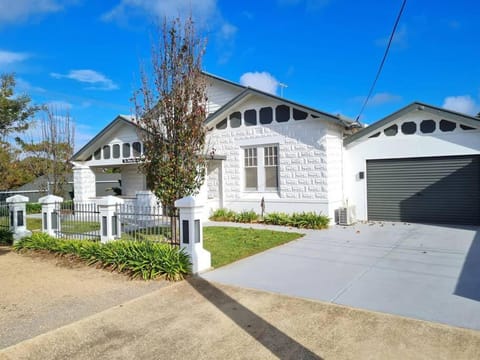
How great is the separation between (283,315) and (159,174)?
17.3 feet

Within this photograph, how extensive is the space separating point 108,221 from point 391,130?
10100mm

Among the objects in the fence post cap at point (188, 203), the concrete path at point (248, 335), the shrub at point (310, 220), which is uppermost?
the fence post cap at point (188, 203)

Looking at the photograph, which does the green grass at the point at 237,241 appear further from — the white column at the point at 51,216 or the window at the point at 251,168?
the white column at the point at 51,216

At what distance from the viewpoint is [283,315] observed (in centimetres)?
500

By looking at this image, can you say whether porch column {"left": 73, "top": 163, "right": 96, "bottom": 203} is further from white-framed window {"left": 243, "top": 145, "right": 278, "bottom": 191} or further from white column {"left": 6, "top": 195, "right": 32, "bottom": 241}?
white-framed window {"left": 243, "top": 145, "right": 278, "bottom": 191}

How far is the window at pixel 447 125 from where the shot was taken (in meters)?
12.1

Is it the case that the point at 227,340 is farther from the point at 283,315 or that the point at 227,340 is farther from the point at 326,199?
the point at 326,199

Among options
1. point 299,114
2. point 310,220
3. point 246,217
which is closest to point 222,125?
point 299,114

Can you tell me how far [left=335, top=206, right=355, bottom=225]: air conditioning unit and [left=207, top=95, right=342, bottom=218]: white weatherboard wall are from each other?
0.33 metres

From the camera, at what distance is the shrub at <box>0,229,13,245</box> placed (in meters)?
11.2

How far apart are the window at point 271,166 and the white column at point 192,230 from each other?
24.4ft

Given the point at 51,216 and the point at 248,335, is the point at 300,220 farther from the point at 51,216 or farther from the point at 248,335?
the point at 248,335

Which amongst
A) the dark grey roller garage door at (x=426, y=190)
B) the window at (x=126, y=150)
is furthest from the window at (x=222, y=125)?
the dark grey roller garage door at (x=426, y=190)

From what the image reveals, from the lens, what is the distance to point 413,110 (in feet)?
41.2
